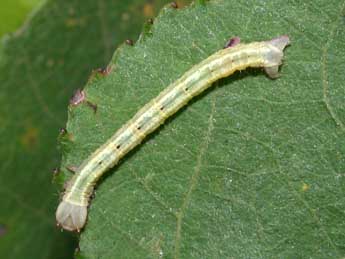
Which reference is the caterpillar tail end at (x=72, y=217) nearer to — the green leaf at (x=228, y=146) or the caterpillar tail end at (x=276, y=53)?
the green leaf at (x=228, y=146)

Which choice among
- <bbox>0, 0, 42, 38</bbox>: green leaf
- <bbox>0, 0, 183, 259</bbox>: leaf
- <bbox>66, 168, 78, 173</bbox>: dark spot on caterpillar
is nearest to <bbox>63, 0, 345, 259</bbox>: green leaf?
<bbox>66, 168, 78, 173</bbox>: dark spot on caterpillar

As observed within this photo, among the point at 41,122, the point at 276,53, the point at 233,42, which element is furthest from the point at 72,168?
the point at 276,53

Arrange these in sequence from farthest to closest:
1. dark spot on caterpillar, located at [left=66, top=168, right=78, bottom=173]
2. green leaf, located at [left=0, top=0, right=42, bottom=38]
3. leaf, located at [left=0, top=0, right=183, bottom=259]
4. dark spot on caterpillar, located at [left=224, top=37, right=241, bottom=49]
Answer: green leaf, located at [left=0, top=0, right=42, bottom=38]
leaf, located at [left=0, top=0, right=183, bottom=259]
dark spot on caterpillar, located at [left=66, top=168, right=78, bottom=173]
dark spot on caterpillar, located at [left=224, top=37, right=241, bottom=49]

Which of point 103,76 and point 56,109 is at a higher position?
point 103,76

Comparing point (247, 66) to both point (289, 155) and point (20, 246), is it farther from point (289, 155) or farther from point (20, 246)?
point (20, 246)

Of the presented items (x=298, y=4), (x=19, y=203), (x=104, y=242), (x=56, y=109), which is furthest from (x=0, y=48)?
(x=298, y=4)

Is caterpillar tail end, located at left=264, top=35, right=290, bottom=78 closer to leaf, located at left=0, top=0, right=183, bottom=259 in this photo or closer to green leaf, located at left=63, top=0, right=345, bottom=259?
green leaf, located at left=63, top=0, right=345, bottom=259

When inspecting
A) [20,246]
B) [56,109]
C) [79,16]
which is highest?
[79,16]

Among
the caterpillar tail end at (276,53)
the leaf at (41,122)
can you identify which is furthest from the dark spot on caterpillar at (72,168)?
the caterpillar tail end at (276,53)
